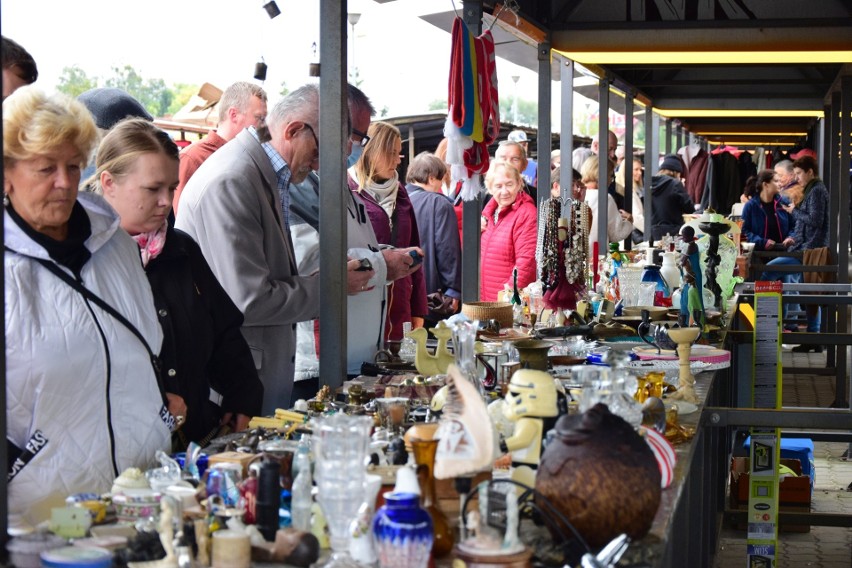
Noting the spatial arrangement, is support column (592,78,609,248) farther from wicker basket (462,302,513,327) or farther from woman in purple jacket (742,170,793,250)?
woman in purple jacket (742,170,793,250)

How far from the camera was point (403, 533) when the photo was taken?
1.55 meters

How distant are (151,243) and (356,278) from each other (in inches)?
36.6

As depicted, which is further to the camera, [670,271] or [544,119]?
[544,119]

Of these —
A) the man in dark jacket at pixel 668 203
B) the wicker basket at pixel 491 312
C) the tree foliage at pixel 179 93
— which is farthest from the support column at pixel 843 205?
the tree foliage at pixel 179 93

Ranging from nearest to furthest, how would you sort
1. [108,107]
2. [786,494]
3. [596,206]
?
[108,107]
[786,494]
[596,206]

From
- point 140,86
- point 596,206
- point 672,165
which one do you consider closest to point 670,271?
point 596,206

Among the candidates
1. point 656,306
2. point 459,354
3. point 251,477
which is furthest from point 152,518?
point 656,306

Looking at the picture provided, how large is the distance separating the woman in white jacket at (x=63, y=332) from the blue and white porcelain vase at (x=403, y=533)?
33.7 inches

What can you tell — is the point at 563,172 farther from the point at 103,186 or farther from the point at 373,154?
the point at 103,186

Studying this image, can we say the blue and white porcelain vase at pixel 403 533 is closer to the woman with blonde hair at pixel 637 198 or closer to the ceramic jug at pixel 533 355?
the ceramic jug at pixel 533 355

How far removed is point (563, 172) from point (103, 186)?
4443mm

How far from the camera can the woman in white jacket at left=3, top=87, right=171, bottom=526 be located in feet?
7.22

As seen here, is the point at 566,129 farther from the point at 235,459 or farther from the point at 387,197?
the point at 235,459

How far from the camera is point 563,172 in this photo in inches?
272
